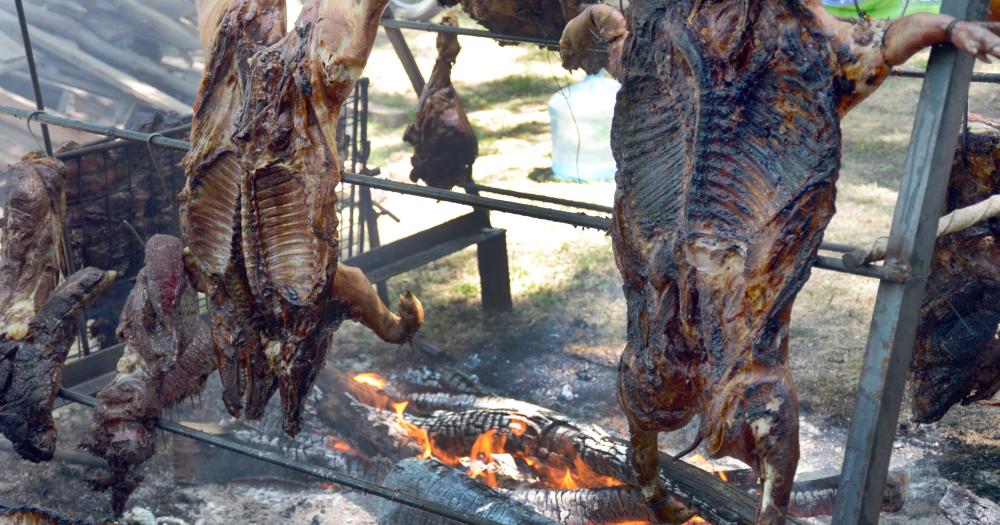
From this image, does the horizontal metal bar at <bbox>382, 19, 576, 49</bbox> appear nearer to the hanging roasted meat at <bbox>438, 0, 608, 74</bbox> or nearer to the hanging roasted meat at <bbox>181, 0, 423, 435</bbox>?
the hanging roasted meat at <bbox>438, 0, 608, 74</bbox>

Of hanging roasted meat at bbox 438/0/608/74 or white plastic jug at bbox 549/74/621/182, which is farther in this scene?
white plastic jug at bbox 549/74/621/182

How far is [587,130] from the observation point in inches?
315

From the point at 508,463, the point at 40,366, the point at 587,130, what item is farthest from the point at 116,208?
the point at 587,130

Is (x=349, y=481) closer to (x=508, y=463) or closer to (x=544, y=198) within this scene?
(x=508, y=463)

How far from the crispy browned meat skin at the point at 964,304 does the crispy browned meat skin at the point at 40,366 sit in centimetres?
306

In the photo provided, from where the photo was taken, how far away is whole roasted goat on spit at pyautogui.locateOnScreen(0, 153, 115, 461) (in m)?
3.38

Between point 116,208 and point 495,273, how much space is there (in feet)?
7.26

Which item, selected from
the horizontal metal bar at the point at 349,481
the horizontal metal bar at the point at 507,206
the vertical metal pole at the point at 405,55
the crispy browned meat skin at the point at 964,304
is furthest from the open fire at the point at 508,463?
the vertical metal pole at the point at 405,55

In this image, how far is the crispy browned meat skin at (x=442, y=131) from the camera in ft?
16.0

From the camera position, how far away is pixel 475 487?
3.46 meters

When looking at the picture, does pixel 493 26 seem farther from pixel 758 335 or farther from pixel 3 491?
pixel 3 491

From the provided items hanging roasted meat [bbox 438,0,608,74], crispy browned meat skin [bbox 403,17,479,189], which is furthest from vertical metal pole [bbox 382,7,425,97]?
hanging roasted meat [bbox 438,0,608,74]

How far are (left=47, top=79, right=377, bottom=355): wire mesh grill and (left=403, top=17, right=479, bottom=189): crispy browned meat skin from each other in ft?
1.72

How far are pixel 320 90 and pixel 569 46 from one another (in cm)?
78
